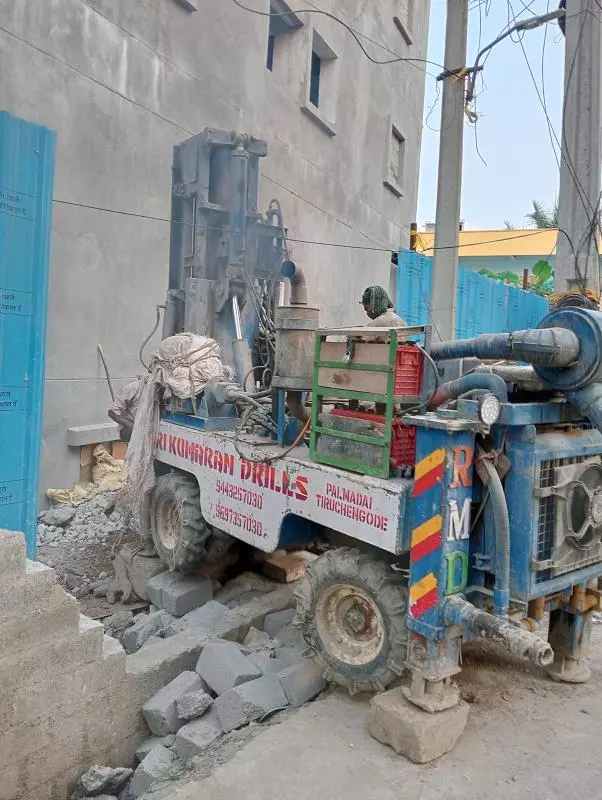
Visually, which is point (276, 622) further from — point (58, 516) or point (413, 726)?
point (58, 516)

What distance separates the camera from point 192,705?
3.51m

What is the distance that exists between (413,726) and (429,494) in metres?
1.04

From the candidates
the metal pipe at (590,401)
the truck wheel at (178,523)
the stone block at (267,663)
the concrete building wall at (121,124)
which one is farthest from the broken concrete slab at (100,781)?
the concrete building wall at (121,124)

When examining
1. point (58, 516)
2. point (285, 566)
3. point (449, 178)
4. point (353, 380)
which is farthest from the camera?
point (449, 178)

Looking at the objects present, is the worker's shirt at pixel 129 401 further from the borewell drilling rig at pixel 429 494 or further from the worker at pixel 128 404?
the borewell drilling rig at pixel 429 494

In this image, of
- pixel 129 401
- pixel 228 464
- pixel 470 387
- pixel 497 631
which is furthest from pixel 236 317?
pixel 497 631

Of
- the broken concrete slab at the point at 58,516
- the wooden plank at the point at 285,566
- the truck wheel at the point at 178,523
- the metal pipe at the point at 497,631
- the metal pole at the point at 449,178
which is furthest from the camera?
the metal pole at the point at 449,178

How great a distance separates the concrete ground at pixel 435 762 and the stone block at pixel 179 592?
1671 millimetres

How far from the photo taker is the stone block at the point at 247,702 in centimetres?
337

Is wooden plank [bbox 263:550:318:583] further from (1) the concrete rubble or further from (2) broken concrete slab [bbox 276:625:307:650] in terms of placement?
(2) broken concrete slab [bbox 276:625:307:650]

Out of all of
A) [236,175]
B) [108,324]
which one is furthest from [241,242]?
[108,324]

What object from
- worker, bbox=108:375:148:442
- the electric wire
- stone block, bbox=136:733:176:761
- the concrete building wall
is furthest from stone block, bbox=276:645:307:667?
the electric wire

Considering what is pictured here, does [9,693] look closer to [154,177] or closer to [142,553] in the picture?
[142,553]

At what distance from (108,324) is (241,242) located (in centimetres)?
234
